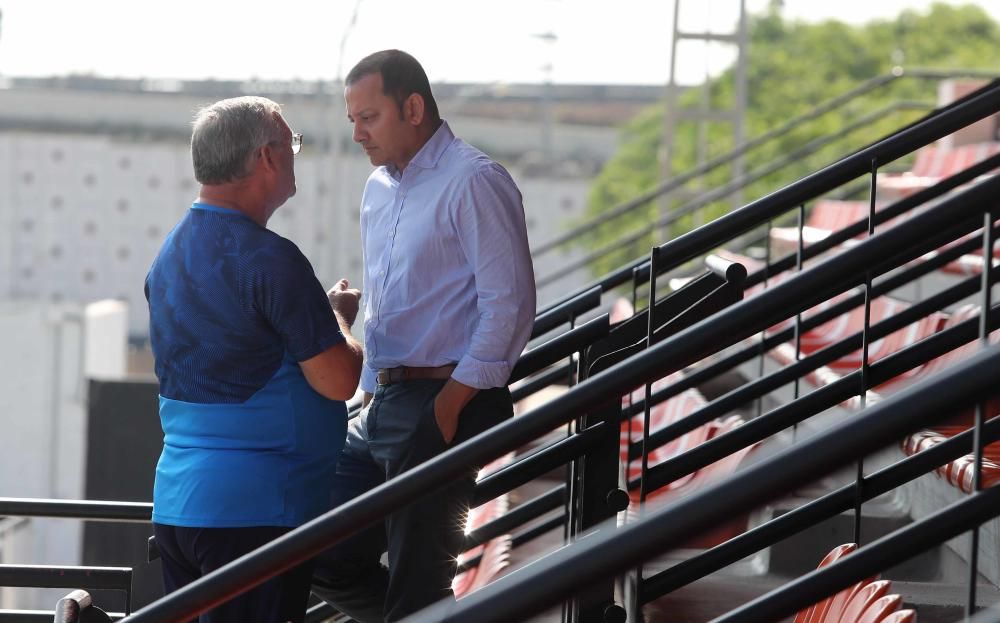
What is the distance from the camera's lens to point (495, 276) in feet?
9.32

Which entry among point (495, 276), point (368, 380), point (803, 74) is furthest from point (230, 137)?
point (803, 74)

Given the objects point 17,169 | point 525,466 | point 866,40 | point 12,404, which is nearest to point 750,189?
point 12,404

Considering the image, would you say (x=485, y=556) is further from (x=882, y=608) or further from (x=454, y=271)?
(x=882, y=608)

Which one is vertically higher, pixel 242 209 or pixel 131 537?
pixel 242 209

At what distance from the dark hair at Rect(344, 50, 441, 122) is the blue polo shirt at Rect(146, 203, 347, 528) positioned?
51 centimetres

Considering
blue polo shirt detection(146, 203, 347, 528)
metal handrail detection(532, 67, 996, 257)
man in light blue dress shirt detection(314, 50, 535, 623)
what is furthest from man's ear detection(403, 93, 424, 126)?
metal handrail detection(532, 67, 996, 257)

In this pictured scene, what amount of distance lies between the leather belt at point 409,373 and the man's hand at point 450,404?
8 cm

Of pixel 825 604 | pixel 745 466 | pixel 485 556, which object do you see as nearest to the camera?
pixel 745 466

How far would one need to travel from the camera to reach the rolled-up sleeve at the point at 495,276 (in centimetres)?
280

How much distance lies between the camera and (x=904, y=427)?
4.15 ft

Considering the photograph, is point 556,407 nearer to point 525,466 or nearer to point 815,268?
point 815,268

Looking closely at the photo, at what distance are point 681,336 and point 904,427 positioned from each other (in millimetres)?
511

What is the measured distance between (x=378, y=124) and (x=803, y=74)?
50397 mm

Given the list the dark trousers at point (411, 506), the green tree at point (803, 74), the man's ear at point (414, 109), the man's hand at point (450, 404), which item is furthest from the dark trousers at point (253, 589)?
the green tree at point (803, 74)
